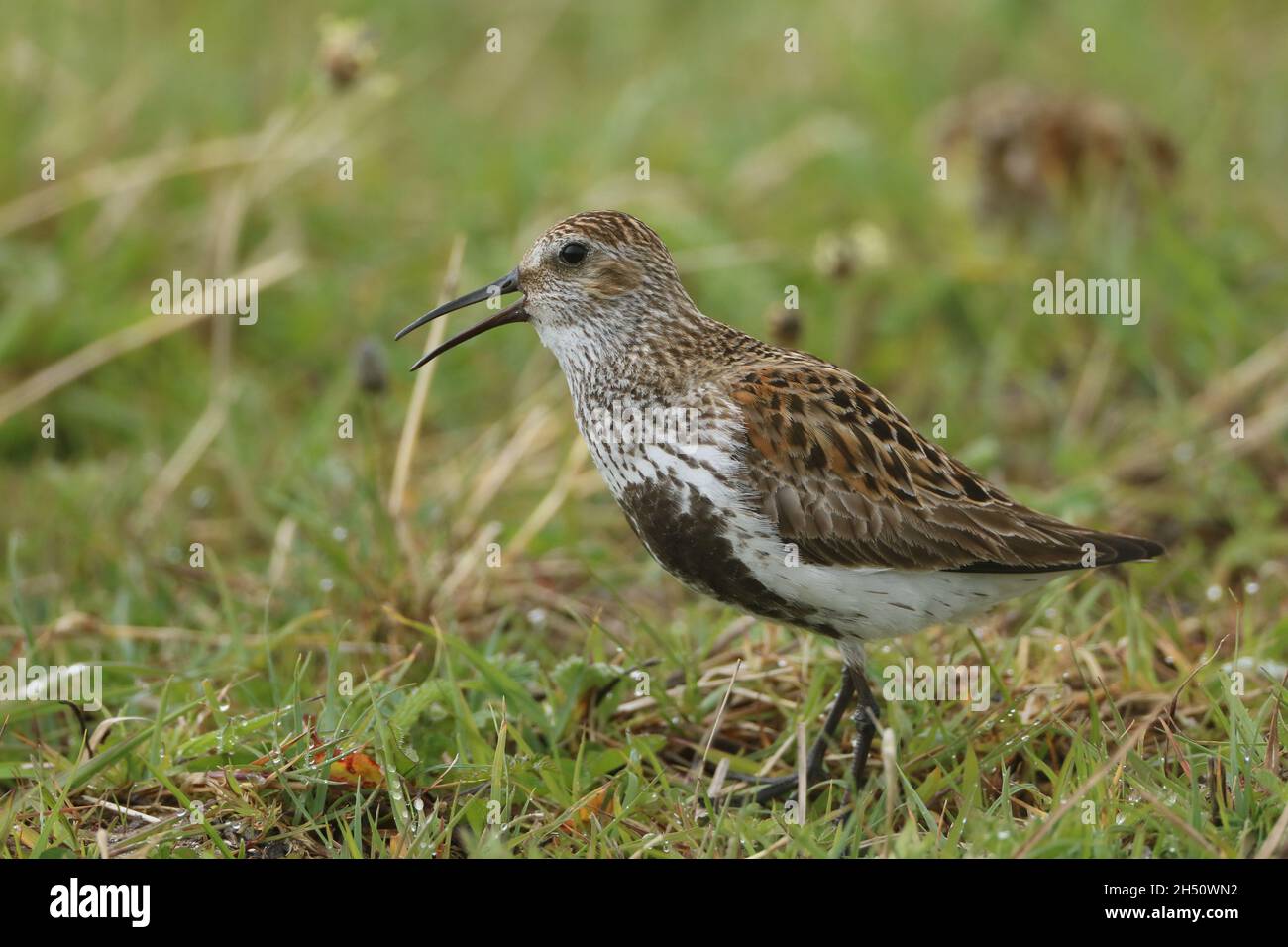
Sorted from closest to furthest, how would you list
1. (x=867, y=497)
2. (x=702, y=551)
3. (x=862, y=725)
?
(x=702, y=551)
(x=867, y=497)
(x=862, y=725)

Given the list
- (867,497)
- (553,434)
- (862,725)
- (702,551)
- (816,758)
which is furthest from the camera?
(553,434)

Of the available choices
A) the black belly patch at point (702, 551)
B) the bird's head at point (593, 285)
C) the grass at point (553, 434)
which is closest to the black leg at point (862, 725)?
the grass at point (553, 434)

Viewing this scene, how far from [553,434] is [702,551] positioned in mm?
2958

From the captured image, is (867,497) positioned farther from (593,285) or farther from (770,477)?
(593,285)

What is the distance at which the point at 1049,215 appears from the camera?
28.9 ft

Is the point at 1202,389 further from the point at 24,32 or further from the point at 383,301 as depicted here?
the point at 24,32

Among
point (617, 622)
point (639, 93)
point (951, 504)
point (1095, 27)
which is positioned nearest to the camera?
point (951, 504)

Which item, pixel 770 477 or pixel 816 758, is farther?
pixel 816 758

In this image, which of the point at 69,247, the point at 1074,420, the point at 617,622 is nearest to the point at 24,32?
the point at 69,247

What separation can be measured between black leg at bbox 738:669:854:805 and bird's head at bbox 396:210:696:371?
1388 mm

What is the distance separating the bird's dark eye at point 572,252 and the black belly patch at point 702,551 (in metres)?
0.89

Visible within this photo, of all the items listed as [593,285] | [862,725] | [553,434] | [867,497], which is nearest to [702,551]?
[867,497]

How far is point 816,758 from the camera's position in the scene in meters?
5.38

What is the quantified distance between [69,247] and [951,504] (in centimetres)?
555
